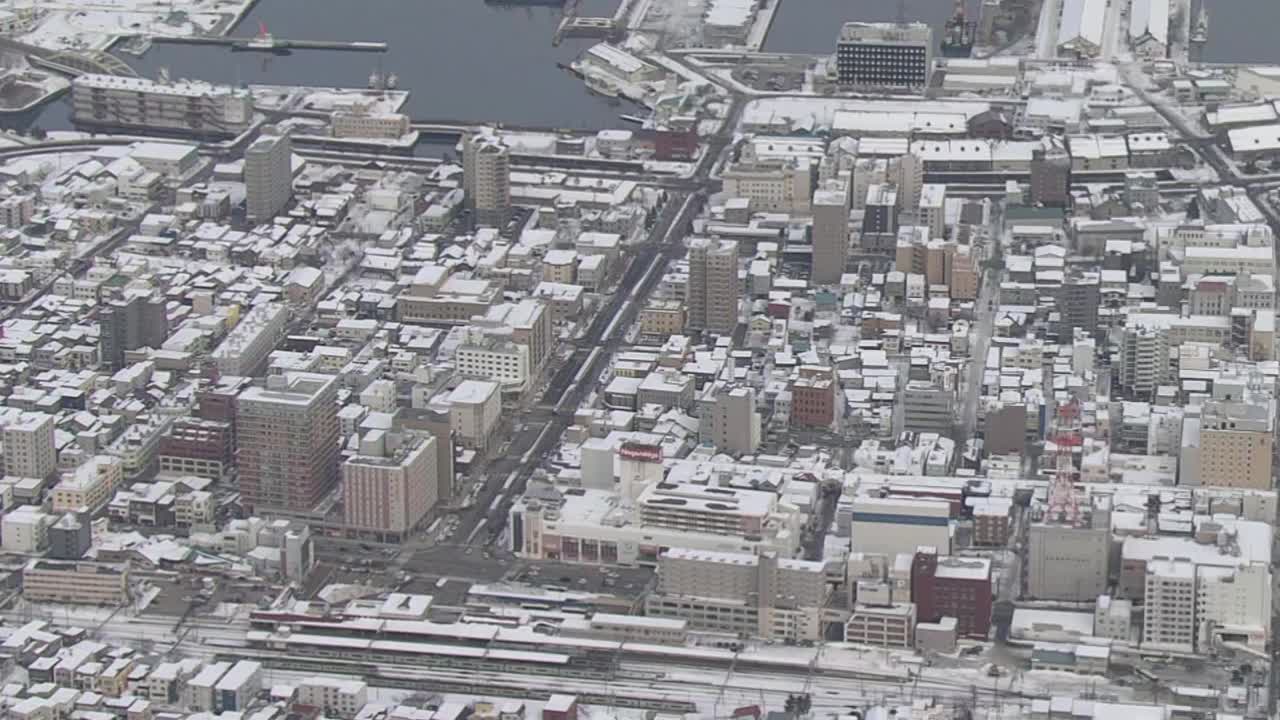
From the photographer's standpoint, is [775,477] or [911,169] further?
[911,169]

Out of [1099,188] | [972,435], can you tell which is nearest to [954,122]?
[1099,188]

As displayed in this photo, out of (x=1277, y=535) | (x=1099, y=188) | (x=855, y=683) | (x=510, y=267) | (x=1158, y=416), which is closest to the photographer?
(x=855, y=683)

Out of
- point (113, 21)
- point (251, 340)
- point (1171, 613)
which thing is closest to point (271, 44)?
point (113, 21)

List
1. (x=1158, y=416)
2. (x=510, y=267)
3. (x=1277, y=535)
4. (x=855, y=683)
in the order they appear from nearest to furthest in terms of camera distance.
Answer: (x=855, y=683) < (x=1277, y=535) < (x=1158, y=416) < (x=510, y=267)

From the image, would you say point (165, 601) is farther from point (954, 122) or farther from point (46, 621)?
point (954, 122)


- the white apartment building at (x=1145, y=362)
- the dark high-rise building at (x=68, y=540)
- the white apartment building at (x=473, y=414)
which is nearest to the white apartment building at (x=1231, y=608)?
the white apartment building at (x=1145, y=362)

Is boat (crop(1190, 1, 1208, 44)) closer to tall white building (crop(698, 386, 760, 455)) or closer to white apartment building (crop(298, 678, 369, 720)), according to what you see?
tall white building (crop(698, 386, 760, 455))
